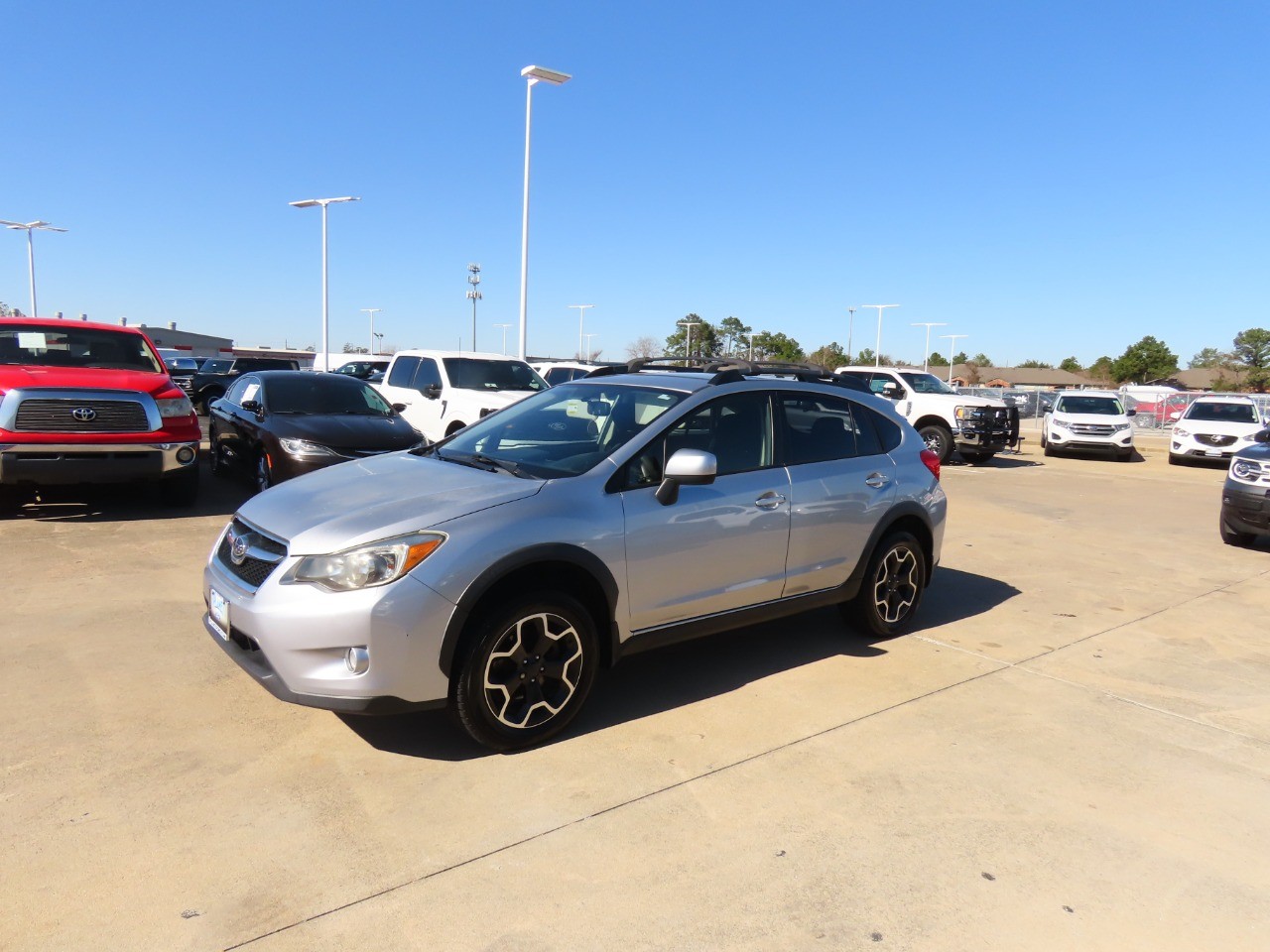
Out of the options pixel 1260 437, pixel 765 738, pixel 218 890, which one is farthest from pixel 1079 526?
pixel 218 890

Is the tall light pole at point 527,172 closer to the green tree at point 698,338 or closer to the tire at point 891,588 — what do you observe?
the tire at point 891,588

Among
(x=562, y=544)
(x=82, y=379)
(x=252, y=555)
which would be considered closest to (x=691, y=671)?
(x=562, y=544)

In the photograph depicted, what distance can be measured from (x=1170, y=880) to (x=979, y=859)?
2.07 ft

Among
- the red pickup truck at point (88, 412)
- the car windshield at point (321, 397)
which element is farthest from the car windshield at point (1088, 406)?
the red pickup truck at point (88, 412)

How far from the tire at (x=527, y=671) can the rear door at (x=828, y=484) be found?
1.48m

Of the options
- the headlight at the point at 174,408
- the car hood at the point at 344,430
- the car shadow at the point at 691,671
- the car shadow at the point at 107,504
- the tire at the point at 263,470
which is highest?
the headlight at the point at 174,408

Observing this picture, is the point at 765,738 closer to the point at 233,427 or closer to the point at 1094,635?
the point at 1094,635

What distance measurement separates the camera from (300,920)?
106 inches

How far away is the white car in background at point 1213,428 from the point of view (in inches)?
752

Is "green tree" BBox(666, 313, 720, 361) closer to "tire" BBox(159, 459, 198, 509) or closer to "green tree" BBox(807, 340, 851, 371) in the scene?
"green tree" BBox(807, 340, 851, 371)

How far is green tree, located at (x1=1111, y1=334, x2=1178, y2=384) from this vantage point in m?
92.9

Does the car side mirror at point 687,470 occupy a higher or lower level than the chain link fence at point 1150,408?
higher

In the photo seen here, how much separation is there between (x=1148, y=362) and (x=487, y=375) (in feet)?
324

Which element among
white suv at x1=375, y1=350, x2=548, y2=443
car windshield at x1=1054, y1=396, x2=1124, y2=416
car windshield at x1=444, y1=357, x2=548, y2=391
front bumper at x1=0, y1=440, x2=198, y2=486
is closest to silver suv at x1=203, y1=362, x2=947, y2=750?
front bumper at x1=0, y1=440, x2=198, y2=486
